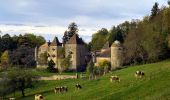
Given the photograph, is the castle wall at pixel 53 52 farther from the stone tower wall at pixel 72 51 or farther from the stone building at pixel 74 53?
the stone tower wall at pixel 72 51

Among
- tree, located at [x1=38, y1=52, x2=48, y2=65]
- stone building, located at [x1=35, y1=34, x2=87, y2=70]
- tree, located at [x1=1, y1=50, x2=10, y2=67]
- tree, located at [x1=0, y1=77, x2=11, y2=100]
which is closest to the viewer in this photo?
tree, located at [x1=0, y1=77, x2=11, y2=100]

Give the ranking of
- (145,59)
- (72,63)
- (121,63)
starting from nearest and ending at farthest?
1. (145,59)
2. (121,63)
3. (72,63)

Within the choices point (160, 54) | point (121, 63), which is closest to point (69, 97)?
point (160, 54)

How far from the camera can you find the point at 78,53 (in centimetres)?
10419

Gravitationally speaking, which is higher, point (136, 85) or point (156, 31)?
point (156, 31)

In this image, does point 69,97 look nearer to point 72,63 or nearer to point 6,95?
point 6,95

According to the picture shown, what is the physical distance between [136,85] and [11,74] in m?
26.5

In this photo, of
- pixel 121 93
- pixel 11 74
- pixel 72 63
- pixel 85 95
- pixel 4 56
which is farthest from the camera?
pixel 4 56

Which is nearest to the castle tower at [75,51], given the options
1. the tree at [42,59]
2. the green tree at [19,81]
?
the tree at [42,59]

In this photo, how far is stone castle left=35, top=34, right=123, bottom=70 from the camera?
88562 millimetres

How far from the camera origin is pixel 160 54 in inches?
2867

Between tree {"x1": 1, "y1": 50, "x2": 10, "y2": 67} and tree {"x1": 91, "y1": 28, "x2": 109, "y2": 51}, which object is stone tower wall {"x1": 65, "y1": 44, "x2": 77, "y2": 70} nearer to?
tree {"x1": 1, "y1": 50, "x2": 10, "y2": 67}

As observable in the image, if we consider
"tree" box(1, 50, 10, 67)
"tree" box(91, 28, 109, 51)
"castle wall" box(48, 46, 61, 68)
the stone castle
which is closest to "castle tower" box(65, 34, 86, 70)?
the stone castle

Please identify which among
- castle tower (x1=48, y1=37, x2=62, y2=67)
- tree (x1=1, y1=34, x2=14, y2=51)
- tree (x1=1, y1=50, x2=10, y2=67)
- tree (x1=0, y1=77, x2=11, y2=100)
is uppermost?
tree (x1=1, y1=34, x2=14, y2=51)
